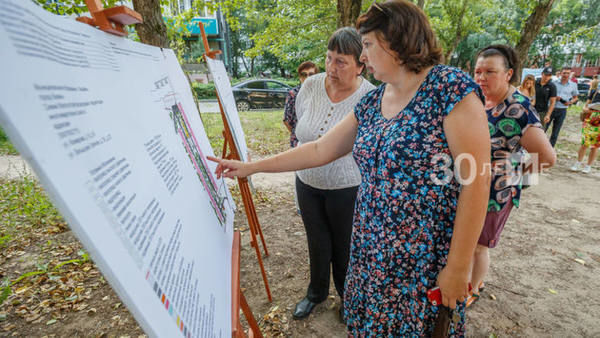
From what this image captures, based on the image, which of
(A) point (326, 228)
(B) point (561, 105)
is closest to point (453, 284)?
(A) point (326, 228)

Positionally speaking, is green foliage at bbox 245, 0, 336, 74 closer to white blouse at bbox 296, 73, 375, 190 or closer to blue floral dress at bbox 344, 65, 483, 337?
white blouse at bbox 296, 73, 375, 190

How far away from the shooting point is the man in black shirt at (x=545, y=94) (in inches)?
237

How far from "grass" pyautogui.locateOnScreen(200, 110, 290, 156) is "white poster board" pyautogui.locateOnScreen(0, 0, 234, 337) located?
5642 millimetres

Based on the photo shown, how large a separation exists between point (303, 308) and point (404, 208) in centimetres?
166

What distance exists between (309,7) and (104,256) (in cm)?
945

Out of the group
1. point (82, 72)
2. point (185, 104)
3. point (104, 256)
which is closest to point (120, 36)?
point (82, 72)

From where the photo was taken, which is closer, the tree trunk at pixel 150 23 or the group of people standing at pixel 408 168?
the group of people standing at pixel 408 168

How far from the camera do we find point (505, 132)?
1.88 metres

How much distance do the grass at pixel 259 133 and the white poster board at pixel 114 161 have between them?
5.64 m

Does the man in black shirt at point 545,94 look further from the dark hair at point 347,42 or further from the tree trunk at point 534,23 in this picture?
the dark hair at point 347,42

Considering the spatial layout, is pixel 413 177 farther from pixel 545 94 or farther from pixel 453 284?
pixel 545 94

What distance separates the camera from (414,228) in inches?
46.6

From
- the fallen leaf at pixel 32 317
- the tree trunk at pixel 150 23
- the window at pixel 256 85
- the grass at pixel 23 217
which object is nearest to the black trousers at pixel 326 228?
the tree trunk at pixel 150 23

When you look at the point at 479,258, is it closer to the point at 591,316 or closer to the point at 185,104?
the point at 591,316
